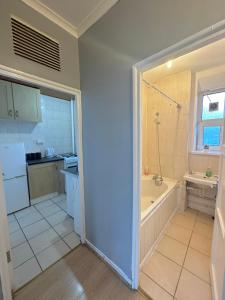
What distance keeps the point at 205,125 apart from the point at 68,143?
10.3 ft

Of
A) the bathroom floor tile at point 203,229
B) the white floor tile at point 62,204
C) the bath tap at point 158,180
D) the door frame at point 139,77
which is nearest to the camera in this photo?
the door frame at point 139,77

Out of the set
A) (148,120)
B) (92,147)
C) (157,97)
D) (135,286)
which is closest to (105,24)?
(92,147)

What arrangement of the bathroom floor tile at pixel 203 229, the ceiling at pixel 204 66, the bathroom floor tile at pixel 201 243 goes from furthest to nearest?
the bathroom floor tile at pixel 203 229 → the ceiling at pixel 204 66 → the bathroom floor tile at pixel 201 243

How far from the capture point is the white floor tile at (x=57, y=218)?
218 cm

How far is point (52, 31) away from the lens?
127 centimetres

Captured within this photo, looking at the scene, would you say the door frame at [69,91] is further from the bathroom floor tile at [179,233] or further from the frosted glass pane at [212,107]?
the frosted glass pane at [212,107]

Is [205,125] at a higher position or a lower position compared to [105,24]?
lower

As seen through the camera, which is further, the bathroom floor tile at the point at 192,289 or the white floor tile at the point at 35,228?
the white floor tile at the point at 35,228

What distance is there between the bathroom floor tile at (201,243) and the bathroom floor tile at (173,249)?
0.44ft

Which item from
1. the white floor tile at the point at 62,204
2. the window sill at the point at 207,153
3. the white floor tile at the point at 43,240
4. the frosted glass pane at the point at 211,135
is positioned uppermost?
the frosted glass pane at the point at 211,135

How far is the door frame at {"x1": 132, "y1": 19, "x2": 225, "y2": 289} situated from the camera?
2.38 feet

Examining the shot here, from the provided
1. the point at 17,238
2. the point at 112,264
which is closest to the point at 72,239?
the point at 112,264

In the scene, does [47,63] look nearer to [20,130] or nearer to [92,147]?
[92,147]

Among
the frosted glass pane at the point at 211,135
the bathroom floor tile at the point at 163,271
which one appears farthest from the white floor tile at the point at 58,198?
the frosted glass pane at the point at 211,135
